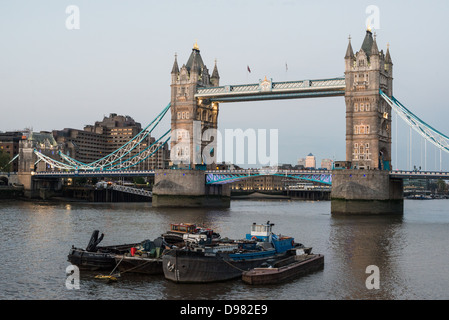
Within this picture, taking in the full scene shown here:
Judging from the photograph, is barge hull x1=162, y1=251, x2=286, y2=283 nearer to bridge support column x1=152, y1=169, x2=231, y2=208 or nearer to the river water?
the river water

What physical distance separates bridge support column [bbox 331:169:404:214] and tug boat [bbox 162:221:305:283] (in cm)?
4183

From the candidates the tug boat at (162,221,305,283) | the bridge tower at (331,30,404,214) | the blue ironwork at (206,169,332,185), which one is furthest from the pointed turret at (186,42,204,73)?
the tug boat at (162,221,305,283)

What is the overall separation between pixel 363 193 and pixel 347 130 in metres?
10.3

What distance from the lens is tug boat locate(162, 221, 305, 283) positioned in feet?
85.7

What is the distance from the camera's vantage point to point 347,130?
77312mm

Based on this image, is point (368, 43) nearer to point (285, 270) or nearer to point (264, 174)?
point (264, 174)

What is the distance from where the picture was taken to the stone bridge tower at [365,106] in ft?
248

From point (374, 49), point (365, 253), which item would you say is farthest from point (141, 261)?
point (374, 49)

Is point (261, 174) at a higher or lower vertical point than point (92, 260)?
higher

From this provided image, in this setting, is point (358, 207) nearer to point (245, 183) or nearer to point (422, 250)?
point (422, 250)

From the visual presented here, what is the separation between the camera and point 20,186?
108438mm

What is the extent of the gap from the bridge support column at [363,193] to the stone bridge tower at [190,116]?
84.9ft
